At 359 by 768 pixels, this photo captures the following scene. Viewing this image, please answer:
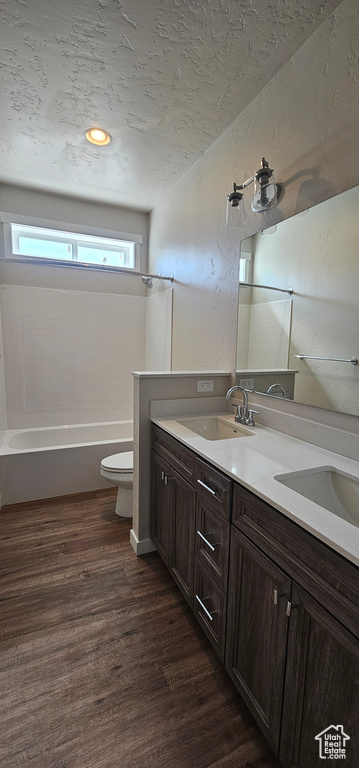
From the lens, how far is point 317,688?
77 centimetres

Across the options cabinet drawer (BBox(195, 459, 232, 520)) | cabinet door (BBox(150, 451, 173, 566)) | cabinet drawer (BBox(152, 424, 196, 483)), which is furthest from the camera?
cabinet door (BBox(150, 451, 173, 566))

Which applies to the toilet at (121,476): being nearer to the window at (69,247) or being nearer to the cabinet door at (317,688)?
the cabinet door at (317,688)

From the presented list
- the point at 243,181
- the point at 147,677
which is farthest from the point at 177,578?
the point at 243,181

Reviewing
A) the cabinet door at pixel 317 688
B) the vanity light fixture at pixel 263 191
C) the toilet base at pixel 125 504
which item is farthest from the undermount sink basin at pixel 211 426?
the vanity light fixture at pixel 263 191

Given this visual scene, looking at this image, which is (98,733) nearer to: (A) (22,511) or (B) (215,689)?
(B) (215,689)

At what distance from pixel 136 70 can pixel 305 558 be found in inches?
90.0

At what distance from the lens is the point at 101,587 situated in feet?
5.65

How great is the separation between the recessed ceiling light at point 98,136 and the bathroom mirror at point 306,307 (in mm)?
1279

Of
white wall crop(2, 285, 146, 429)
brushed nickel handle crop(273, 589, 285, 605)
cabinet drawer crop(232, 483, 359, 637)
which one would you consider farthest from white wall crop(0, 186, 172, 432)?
brushed nickel handle crop(273, 589, 285, 605)

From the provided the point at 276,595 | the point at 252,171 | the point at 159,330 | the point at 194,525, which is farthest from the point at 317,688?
the point at 159,330

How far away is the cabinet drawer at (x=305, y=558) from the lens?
70cm

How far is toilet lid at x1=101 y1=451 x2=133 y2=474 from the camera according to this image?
2260 mm

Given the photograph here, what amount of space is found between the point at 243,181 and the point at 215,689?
8.13ft

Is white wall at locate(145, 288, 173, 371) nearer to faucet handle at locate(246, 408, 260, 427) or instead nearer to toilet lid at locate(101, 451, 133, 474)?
toilet lid at locate(101, 451, 133, 474)
